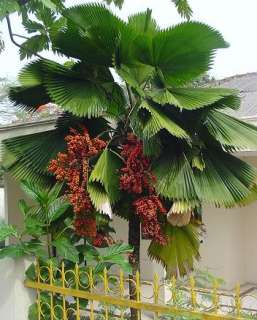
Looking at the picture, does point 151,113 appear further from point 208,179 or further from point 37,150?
point 37,150

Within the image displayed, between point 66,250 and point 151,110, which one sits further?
point 151,110

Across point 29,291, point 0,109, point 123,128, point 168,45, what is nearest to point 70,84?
point 123,128

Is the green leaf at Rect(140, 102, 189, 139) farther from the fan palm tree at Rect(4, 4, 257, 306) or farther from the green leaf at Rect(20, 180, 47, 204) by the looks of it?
the green leaf at Rect(20, 180, 47, 204)

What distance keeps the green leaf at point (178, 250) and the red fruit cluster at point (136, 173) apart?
0.80 m

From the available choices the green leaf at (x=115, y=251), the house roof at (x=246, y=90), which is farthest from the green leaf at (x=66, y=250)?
the house roof at (x=246, y=90)

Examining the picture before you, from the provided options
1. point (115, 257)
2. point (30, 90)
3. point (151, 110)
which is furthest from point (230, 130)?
point (30, 90)

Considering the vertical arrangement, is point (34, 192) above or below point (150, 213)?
above

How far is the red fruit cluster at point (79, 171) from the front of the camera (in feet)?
15.2

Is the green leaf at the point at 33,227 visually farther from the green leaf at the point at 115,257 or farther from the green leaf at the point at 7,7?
the green leaf at the point at 7,7

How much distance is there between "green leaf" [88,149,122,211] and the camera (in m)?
4.59

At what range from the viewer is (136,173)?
4.75 metres

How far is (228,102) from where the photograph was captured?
499cm

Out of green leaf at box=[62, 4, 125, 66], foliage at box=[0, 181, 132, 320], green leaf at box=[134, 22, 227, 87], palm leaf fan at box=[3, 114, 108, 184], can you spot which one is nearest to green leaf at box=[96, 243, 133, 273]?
foliage at box=[0, 181, 132, 320]

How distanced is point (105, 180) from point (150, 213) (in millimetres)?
501
